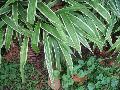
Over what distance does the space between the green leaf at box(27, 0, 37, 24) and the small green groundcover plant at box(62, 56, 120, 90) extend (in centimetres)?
79

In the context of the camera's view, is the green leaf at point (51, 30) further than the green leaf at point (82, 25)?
No

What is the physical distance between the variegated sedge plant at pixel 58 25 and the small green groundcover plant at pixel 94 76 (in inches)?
9.1

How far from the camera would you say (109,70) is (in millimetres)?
3213

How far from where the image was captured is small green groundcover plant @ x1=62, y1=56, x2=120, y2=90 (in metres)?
3.10

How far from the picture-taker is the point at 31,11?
2.71 m

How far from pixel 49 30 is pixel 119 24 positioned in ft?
2.65

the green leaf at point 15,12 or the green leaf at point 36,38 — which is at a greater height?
the green leaf at point 15,12

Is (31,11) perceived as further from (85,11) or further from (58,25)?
(85,11)

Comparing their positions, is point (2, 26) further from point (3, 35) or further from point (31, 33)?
point (31, 33)

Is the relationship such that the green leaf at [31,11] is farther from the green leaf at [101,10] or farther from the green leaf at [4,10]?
the green leaf at [101,10]

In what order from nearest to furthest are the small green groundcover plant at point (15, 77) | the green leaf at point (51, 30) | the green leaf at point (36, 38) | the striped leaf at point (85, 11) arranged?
the green leaf at point (36, 38) < the green leaf at point (51, 30) < the striped leaf at point (85, 11) < the small green groundcover plant at point (15, 77)

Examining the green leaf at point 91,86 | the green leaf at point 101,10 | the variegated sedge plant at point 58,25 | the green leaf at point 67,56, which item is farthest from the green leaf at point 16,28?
the green leaf at point 91,86

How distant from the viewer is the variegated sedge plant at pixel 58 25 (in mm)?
2736

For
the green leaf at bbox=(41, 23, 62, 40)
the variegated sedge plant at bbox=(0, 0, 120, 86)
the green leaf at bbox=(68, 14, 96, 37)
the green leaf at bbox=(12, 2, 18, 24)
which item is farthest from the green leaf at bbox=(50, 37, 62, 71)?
the green leaf at bbox=(12, 2, 18, 24)
